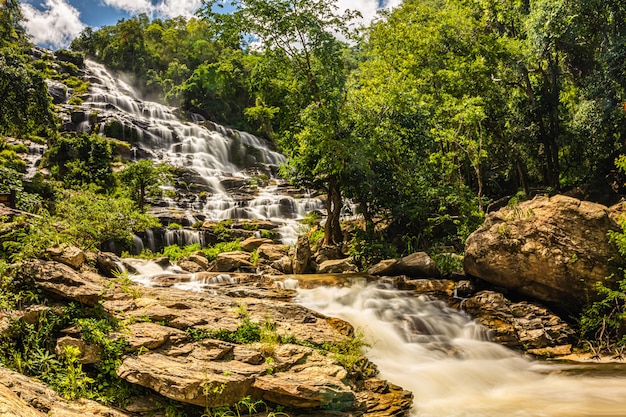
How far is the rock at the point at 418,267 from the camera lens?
36.7ft

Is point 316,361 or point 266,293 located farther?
point 266,293

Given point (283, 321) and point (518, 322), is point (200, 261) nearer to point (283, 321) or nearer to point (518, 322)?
point (283, 321)

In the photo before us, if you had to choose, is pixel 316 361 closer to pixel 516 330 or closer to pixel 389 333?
pixel 389 333

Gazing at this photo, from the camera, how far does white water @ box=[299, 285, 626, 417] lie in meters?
5.86

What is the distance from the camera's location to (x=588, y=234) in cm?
878

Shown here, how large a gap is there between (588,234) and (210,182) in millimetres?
24666

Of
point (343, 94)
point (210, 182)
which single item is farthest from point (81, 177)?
point (343, 94)

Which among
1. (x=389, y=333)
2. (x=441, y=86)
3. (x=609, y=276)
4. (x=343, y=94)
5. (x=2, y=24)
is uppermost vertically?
(x=2, y=24)

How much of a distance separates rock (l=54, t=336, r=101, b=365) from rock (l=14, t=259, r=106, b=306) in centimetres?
69

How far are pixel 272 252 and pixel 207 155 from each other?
1997 cm

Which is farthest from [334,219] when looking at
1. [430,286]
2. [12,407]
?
[12,407]

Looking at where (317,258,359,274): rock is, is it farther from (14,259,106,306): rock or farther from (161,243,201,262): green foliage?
(14,259,106,306): rock

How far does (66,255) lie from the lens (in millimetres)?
6605

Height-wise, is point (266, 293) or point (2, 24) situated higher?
point (2, 24)
